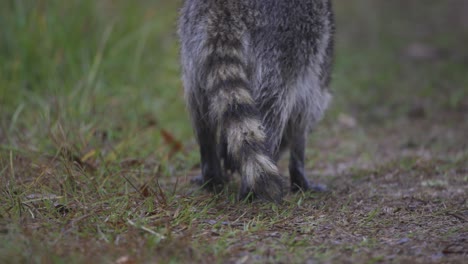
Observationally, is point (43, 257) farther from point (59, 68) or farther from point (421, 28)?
point (421, 28)

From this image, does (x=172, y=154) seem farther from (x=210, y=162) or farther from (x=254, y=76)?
(x=254, y=76)

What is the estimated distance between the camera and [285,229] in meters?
3.29

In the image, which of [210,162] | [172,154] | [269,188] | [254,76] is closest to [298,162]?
[210,162]

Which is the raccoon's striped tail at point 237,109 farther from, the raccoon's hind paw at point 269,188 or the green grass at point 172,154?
the green grass at point 172,154

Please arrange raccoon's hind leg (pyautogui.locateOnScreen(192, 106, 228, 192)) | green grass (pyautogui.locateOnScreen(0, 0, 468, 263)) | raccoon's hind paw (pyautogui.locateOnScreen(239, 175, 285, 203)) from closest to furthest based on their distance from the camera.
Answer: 1. green grass (pyautogui.locateOnScreen(0, 0, 468, 263))
2. raccoon's hind paw (pyautogui.locateOnScreen(239, 175, 285, 203))
3. raccoon's hind leg (pyautogui.locateOnScreen(192, 106, 228, 192))

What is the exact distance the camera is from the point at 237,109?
3.49 metres

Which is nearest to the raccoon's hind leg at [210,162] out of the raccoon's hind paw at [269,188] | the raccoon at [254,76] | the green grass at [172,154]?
the raccoon at [254,76]

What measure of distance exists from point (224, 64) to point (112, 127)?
7.26ft

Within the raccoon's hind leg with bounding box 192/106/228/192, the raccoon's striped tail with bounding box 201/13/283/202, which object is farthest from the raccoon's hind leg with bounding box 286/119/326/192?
the raccoon's striped tail with bounding box 201/13/283/202

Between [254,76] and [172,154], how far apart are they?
5.37 ft

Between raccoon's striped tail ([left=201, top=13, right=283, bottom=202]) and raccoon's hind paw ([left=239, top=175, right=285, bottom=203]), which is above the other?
raccoon's striped tail ([left=201, top=13, right=283, bottom=202])

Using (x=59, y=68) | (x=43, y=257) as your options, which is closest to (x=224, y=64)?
(x=43, y=257)

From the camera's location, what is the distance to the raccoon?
346 centimetres

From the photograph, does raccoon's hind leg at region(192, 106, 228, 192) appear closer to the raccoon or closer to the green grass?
the raccoon
